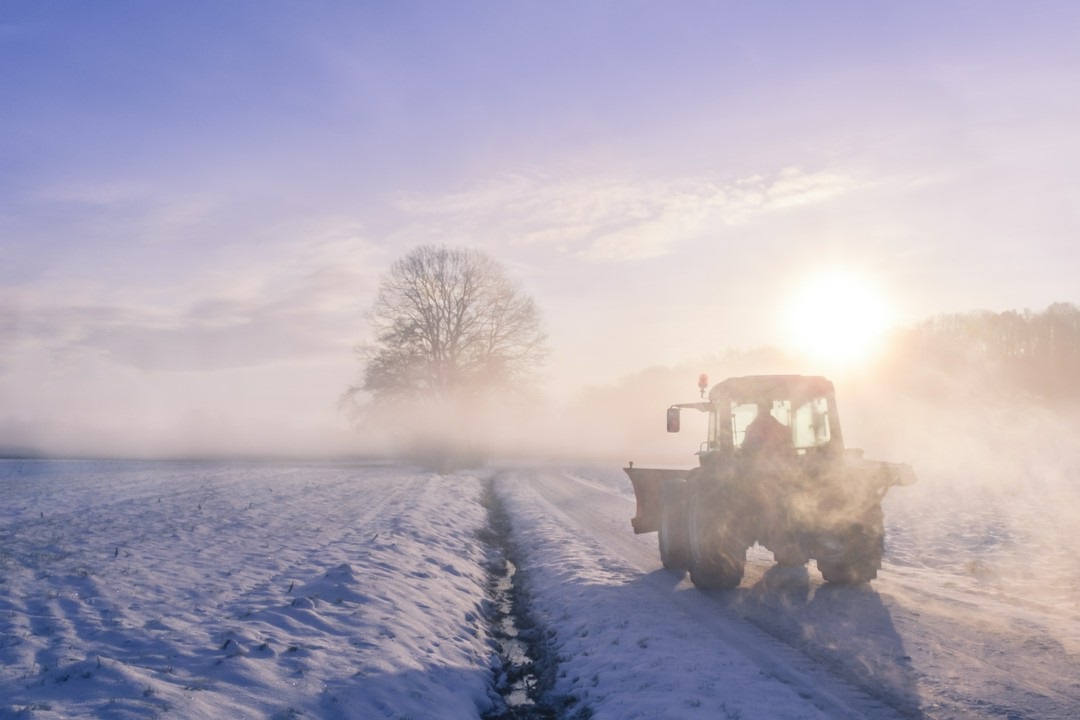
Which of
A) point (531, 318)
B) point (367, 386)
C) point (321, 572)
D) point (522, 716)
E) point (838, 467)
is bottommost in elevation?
point (522, 716)

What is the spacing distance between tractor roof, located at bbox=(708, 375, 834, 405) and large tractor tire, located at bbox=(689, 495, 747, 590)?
2062 millimetres

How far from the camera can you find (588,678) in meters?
7.21

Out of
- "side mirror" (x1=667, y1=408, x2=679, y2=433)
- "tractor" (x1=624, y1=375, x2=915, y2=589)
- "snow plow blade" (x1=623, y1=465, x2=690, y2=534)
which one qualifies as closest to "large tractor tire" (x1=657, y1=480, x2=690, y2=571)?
"tractor" (x1=624, y1=375, x2=915, y2=589)

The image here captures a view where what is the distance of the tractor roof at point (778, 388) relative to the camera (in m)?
12.1

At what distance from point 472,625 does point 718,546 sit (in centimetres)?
371

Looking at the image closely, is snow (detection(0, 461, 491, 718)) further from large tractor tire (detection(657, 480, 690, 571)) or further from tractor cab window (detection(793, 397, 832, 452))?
tractor cab window (detection(793, 397, 832, 452))

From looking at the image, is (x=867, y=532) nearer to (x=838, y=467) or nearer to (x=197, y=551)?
(x=838, y=467)

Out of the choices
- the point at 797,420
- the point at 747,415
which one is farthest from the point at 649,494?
the point at 797,420

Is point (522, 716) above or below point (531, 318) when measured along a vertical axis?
below

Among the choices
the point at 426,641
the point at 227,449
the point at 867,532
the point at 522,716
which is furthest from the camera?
the point at 227,449

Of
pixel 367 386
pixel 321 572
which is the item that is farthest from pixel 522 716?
pixel 367 386

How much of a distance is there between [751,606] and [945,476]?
25130 millimetres

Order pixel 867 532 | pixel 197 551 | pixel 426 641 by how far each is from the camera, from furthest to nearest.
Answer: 1. pixel 197 551
2. pixel 867 532
3. pixel 426 641

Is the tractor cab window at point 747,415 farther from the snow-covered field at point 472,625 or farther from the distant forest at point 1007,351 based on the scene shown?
the distant forest at point 1007,351
